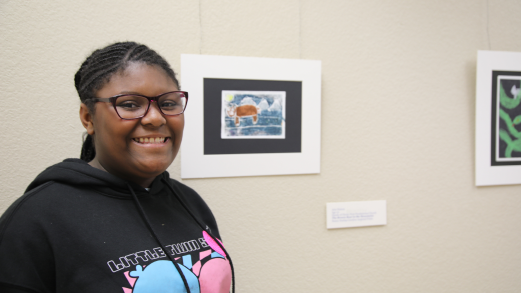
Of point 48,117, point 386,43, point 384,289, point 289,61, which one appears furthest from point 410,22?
point 48,117

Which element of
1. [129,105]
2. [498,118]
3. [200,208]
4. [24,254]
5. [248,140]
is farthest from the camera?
[498,118]

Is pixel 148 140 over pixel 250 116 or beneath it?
beneath

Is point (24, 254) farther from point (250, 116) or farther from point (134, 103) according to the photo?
point (250, 116)

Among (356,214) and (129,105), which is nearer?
(129,105)

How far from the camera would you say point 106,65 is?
688 millimetres

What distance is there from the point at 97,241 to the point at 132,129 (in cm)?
24

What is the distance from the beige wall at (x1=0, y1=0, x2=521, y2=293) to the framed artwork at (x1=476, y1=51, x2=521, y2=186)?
39mm

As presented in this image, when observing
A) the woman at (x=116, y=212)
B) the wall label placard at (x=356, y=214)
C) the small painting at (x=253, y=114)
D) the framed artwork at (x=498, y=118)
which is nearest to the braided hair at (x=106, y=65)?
the woman at (x=116, y=212)

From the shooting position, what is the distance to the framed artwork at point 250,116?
1065 mm

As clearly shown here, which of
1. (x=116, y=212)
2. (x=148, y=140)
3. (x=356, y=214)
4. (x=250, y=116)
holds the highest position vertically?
(x=250, y=116)

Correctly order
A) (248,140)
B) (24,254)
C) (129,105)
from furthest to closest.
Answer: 1. (248,140)
2. (129,105)
3. (24,254)

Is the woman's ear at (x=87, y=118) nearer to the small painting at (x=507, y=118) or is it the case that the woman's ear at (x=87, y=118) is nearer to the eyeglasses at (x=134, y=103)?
the eyeglasses at (x=134, y=103)

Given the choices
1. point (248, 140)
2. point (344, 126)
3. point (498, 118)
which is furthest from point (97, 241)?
point (498, 118)

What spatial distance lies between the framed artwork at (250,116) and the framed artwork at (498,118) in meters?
0.72
